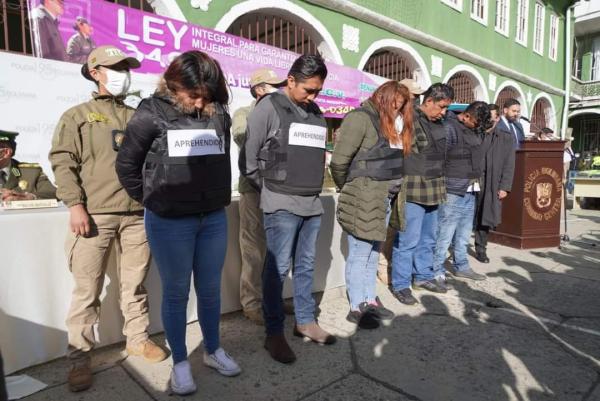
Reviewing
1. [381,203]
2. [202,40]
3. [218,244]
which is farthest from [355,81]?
[218,244]

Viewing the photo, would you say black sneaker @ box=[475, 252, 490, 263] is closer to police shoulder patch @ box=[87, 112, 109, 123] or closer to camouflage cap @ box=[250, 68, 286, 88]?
camouflage cap @ box=[250, 68, 286, 88]

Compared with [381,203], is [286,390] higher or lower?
lower

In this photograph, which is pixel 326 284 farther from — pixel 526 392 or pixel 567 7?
pixel 567 7

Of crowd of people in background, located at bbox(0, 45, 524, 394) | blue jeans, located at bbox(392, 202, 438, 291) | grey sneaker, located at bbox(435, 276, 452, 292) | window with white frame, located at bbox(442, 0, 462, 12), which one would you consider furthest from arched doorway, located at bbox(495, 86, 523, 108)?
crowd of people in background, located at bbox(0, 45, 524, 394)

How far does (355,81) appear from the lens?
7.50 m

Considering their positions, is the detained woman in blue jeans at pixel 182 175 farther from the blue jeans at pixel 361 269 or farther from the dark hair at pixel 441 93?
the dark hair at pixel 441 93

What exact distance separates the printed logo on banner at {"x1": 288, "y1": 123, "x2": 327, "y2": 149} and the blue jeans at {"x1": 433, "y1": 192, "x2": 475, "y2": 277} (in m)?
1.88

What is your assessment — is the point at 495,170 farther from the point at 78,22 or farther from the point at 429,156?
the point at 78,22

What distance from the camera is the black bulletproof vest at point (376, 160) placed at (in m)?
2.79

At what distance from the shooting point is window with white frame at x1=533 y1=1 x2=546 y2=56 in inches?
583

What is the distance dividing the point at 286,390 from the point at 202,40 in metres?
4.60

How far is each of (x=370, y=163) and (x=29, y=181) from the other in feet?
7.39

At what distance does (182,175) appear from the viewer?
1.92 m

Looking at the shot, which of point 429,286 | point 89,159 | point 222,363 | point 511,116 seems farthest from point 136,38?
point 511,116
